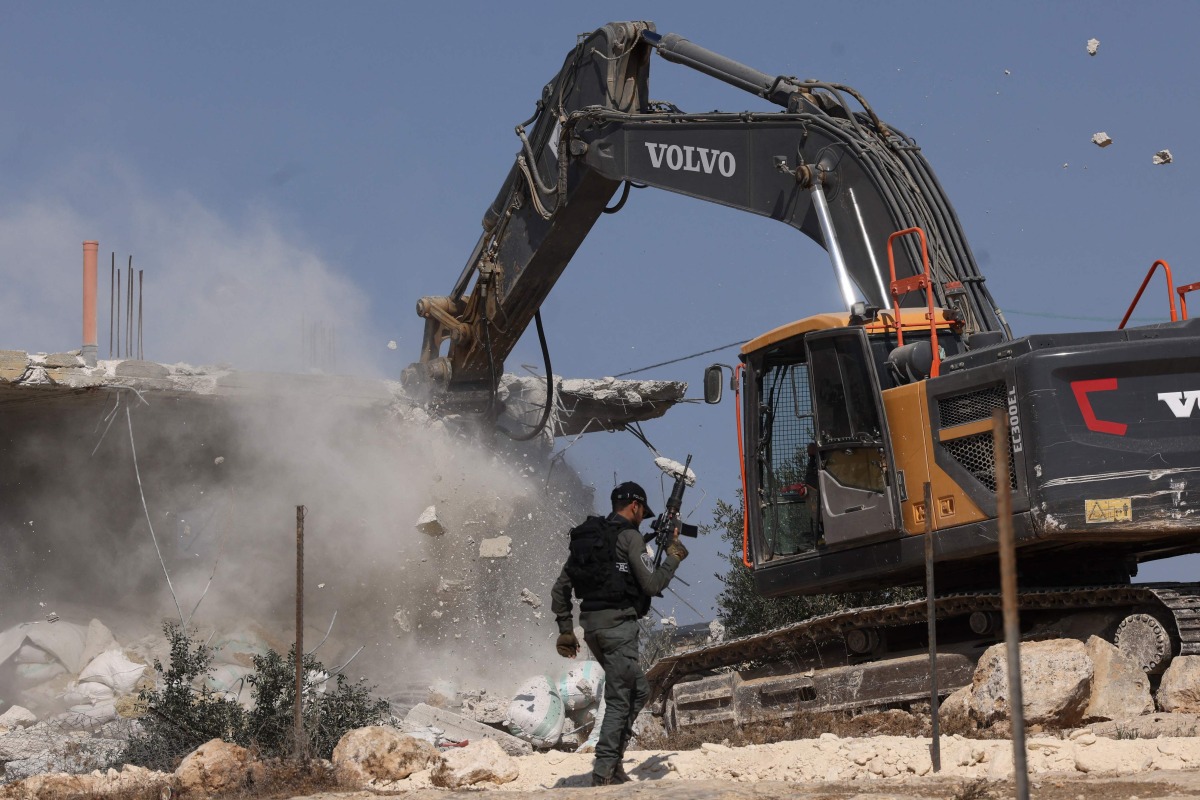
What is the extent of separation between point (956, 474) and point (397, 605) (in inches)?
339

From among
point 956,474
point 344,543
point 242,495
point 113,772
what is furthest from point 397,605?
point 956,474

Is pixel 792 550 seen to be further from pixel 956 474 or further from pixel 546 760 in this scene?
pixel 546 760

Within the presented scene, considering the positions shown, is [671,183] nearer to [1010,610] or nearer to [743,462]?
[743,462]

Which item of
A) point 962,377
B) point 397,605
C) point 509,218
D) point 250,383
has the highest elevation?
point 509,218

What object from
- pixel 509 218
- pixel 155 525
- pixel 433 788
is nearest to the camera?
pixel 433 788

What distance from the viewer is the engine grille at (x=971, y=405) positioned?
793cm

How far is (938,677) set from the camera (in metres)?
8.55

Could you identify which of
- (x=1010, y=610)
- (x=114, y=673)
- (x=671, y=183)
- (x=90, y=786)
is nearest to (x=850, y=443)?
(x=671, y=183)

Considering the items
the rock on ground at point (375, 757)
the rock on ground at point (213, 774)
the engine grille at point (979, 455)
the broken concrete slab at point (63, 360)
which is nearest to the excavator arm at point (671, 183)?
the engine grille at point (979, 455)

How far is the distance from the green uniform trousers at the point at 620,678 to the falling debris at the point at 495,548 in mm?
8215

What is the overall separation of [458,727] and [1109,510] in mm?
5701

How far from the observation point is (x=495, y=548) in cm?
1563

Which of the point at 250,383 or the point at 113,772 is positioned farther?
the point at 250,383

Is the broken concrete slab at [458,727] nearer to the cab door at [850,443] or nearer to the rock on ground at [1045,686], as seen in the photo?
the cab door at [850,443]
